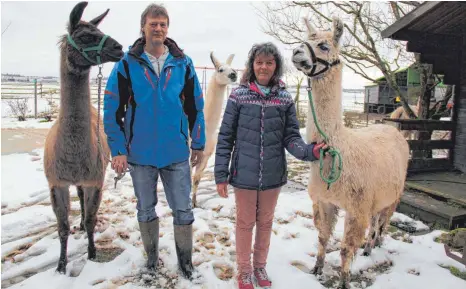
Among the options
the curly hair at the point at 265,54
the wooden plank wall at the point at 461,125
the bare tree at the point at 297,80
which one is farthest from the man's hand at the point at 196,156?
the bare tree at the point at 297,80

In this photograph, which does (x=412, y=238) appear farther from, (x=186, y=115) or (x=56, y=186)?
(x=56, y=186)

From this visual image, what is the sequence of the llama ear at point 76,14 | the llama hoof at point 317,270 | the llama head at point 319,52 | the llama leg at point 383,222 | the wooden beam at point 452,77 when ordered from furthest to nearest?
1. the wooden beam at point 452,77
2. the llama leg at point 383,222
3. the llama hoof at point 317,270
4. the llama ear at point 76,14
5. the llama head at point 319,52

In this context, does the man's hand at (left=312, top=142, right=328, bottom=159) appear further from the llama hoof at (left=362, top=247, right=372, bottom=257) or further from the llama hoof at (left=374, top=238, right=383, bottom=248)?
the llama hoof at (left=374, top=238, right=383, bottom=248)

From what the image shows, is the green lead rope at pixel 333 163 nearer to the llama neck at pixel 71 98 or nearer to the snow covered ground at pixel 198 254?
the snow covered ground at pixel 198 254

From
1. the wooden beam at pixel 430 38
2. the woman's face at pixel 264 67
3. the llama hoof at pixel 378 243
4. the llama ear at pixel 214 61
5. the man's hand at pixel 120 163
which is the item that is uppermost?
the wooden beam at pixel 430 38

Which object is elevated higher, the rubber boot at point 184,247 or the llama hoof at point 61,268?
the rubber boot at point 184,247

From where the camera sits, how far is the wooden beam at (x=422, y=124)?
5133 mm

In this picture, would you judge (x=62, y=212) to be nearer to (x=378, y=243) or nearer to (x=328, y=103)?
(x=328, y=103)

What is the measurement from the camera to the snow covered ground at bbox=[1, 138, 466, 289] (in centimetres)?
294

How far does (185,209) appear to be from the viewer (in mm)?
2930

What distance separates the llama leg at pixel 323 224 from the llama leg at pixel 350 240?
0.87 ft

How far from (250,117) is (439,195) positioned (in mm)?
3528

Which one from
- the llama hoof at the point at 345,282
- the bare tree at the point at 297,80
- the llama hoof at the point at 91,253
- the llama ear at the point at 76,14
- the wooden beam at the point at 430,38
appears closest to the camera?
the llama ear at the point at 76,14

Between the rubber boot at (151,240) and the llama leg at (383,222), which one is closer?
the rubber boot at (151,240)
